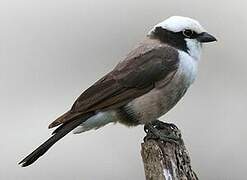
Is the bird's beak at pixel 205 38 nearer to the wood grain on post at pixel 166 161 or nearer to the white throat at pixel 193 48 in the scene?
the white throat at pixel 193 48

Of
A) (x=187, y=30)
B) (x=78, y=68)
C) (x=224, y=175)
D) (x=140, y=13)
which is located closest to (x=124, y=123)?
(x=187, y=30)

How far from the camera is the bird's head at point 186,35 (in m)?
6.34

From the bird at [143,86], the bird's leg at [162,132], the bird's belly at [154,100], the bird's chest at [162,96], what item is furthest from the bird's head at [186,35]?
the bird's leg at [162,132]

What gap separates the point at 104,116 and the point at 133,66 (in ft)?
1.06

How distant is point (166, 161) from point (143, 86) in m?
0.80

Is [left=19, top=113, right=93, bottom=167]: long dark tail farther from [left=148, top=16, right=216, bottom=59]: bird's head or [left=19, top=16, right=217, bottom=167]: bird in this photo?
[left=148, top=16, right=216, bottom=59]: bird's head

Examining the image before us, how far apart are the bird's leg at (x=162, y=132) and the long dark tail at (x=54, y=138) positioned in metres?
0.36

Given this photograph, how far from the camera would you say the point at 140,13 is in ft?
31.1

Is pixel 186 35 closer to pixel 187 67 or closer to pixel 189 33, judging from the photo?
pixel 189 33

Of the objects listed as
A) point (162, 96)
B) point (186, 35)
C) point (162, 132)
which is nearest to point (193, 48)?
point (186, 35)

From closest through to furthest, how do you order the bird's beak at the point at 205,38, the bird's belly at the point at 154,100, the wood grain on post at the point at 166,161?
1. the wood grain on post at the point at 166,161
2. the bird's belly at the point at 154,100
3. the bird's beak at the point at 205,38

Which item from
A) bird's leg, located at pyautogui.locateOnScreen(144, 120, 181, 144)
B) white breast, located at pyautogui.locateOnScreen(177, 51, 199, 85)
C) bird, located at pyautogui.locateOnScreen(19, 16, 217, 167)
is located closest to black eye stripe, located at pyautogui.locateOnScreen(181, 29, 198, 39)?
bird, located at pyautogui.locateOnScreen(19, 16, 217, 167)

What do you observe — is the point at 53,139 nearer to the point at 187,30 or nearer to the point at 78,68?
the point at 187,30

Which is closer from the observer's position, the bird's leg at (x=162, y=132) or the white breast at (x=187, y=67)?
the bird's leg at (x=162, y=132)
